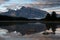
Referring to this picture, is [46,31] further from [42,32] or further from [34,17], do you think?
[34,17]

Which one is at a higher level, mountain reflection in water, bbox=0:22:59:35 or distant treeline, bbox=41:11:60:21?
distant treeline, bbox=41:11:60:21

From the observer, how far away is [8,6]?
1628 mm

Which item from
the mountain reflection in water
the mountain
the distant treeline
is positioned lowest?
the mountain reflection in water

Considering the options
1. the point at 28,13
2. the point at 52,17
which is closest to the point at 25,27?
the point at 28,13

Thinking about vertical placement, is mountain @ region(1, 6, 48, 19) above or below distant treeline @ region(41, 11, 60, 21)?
above

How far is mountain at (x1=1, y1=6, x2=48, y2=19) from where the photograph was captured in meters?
1.64

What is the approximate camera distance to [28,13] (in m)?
1.65

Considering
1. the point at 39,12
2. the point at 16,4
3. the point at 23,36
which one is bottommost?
the point at 23,36

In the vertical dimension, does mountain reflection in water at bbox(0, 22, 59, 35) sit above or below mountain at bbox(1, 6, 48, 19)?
below

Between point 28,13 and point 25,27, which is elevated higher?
point 28,13

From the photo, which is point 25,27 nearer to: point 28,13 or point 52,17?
point 28,13

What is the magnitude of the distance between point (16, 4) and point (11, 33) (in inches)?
12.8

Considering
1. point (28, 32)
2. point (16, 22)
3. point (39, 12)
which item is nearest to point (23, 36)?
point (28, 32)

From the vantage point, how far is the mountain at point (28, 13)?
1637 millimetres
